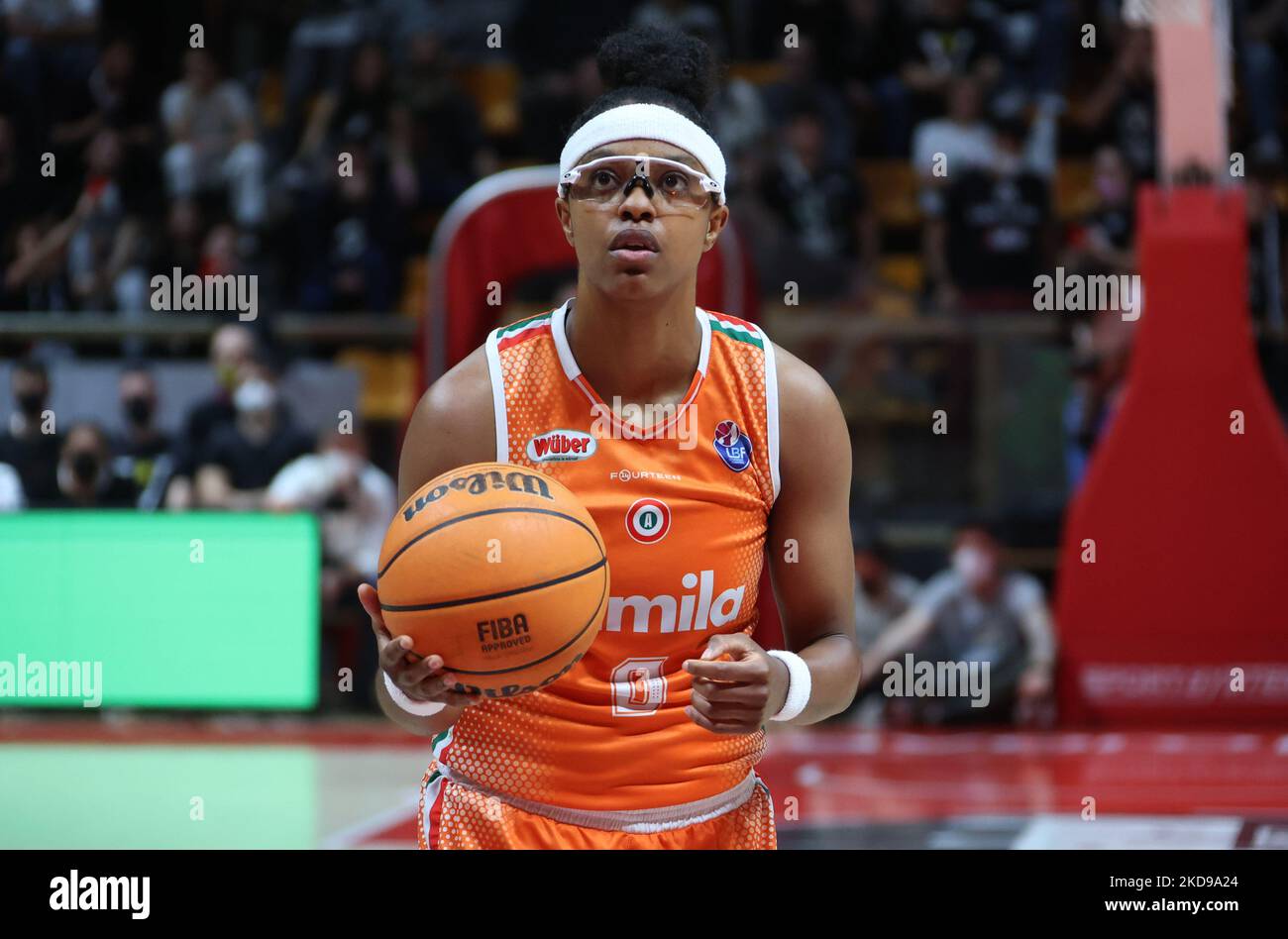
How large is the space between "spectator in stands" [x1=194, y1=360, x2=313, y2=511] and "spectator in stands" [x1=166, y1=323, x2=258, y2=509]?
0.15ft

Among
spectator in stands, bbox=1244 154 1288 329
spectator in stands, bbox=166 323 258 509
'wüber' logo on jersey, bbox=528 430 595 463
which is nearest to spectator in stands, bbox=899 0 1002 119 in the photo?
spectator in stands, bbox=1244 154 1288 329

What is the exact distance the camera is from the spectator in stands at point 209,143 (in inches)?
455

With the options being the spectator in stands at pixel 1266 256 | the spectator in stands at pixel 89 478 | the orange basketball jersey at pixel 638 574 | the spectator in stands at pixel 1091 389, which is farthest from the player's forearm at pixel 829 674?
the spectator in stands at pixel 1266 256

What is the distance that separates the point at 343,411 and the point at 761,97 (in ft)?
13.3

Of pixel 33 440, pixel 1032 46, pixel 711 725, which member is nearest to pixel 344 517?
pixel 33 440

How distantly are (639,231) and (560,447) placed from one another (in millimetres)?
400

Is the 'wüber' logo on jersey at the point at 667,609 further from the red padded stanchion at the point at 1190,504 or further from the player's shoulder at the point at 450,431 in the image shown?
the red padded stanchion at the point at 1190,504

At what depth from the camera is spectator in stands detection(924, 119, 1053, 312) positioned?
10.2 metres

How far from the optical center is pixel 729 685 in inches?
103

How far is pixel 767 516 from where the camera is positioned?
305cm

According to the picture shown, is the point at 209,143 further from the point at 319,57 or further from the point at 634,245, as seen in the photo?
the point at 634,245

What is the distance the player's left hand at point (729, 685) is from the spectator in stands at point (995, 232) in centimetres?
773
